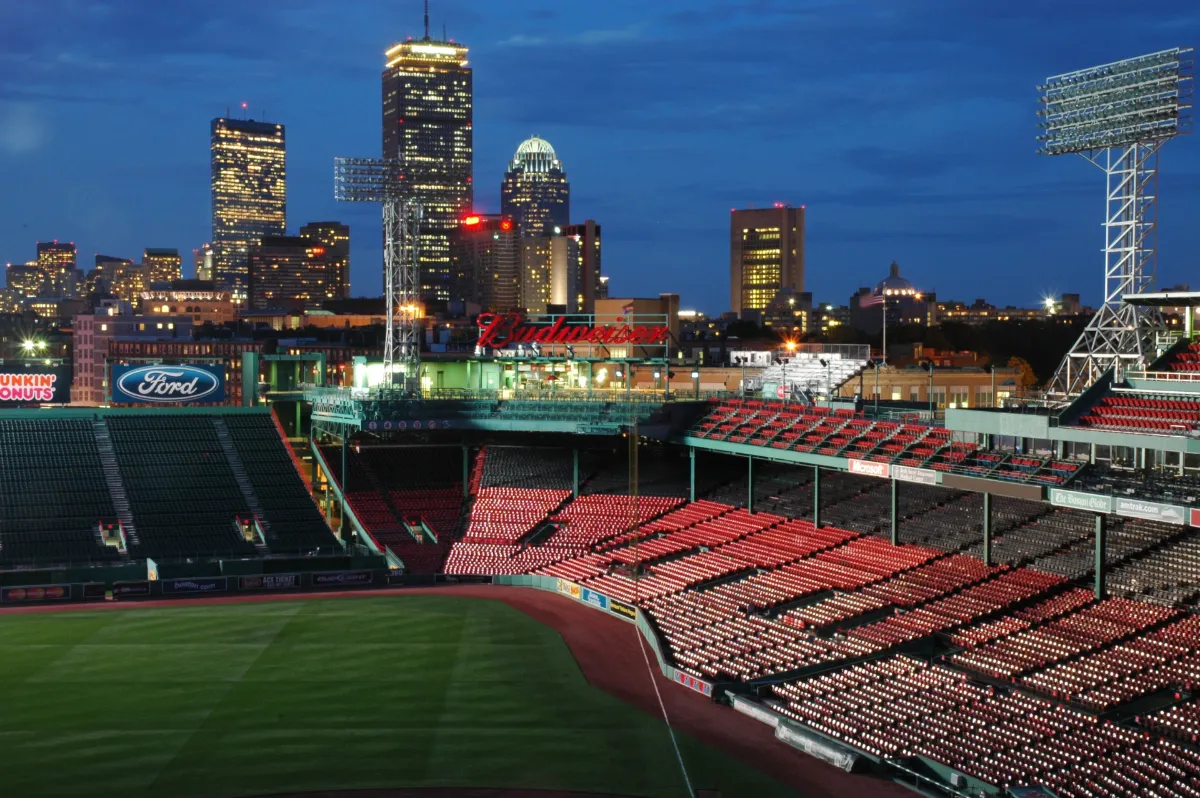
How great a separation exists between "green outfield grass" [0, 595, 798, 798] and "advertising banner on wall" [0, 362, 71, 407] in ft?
64.9

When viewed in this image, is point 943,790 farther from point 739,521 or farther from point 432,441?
point 432,441

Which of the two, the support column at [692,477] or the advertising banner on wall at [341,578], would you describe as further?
the support column at [692,477]

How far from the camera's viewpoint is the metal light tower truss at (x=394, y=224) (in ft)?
212

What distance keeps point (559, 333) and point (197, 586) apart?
2479cm

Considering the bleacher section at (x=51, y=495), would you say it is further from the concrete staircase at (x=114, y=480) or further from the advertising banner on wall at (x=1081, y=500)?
the advertising banner on wall at (x=1081, y=500)

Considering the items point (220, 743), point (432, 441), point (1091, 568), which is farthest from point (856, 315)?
point (220, 743)

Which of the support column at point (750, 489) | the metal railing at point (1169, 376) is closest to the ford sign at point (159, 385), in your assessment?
the support column at point (750, 489)

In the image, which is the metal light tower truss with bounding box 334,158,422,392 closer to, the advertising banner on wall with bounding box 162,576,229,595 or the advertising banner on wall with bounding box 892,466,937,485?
the advertising banner on wall with bounding box 162,576,229,595

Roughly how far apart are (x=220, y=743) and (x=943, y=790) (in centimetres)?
1848

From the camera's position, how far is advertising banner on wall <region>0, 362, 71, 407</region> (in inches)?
2498

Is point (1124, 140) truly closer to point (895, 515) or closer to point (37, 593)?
point (895, 515)

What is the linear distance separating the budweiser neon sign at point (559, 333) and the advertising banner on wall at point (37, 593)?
26109 millimetres

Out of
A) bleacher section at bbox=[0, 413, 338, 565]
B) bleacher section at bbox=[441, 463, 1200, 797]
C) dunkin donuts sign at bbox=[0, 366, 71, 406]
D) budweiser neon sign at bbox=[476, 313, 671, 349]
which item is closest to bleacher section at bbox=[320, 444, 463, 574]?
bleacher section at bbox=[0, 413, 338, 565]

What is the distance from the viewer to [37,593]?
4991 cm
